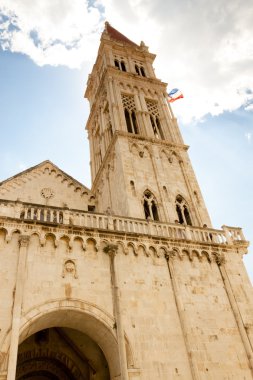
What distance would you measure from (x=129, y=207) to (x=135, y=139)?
5317 mm

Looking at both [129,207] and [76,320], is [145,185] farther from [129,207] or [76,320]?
[76,320]

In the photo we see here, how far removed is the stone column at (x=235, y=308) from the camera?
12.5m

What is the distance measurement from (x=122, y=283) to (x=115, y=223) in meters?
2.72

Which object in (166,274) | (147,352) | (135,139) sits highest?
(135,139)

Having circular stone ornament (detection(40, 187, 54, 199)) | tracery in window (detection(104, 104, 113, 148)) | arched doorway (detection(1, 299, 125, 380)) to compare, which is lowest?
arched doorway (detection(1, 299, 125, 380))

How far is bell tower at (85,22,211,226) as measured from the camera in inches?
693

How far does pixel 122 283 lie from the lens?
40.9ft

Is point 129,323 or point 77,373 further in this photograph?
point 77,373

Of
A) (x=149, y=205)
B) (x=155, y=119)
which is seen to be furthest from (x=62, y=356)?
(x=155, y=119)

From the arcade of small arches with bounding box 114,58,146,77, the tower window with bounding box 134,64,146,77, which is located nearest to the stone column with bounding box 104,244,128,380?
the arcade of small arches with bounding box 114,58,146,77

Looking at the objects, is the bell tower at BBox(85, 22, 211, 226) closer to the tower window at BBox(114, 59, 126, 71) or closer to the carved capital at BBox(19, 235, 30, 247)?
the tower window at BBox(114, 59, 126, 71)

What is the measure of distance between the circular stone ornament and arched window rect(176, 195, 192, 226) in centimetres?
688

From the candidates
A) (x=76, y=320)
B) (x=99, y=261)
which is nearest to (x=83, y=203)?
(x=99, y=261)

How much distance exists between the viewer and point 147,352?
11.2m
